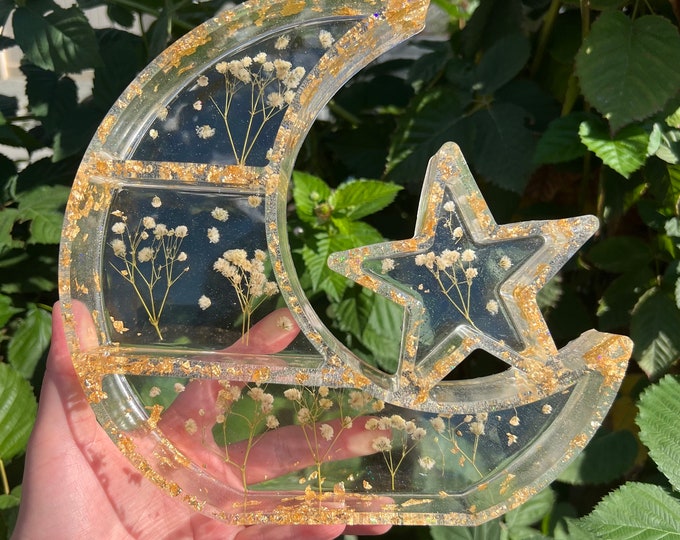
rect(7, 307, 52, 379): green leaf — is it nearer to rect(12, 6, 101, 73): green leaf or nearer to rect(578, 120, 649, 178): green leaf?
rect(12, 6, 101, 73): green leaf

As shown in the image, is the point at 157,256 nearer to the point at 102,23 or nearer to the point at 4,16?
the point at 4,16

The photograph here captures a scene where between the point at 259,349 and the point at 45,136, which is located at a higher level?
the point at 45,136

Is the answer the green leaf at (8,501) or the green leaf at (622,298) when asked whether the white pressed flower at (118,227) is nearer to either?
the green leaf at (8,501)

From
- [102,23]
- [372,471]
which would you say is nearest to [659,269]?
[372,471]

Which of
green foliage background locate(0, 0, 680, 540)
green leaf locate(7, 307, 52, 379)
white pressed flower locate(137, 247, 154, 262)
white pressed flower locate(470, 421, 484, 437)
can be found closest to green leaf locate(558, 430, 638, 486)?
green foliage background locate(0, 0, 680, 540)

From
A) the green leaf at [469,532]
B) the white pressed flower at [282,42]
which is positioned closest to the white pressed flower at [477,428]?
the green leaf at [469,532]

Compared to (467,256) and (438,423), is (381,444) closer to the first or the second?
(438,423)

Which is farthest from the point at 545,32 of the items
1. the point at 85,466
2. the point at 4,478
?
the point at 4,478
